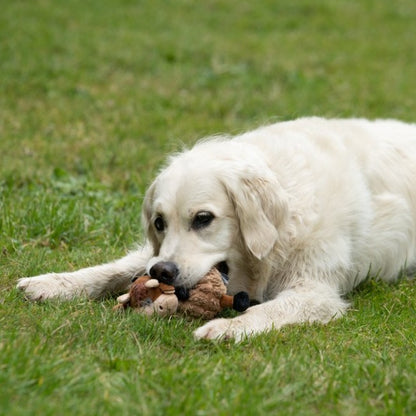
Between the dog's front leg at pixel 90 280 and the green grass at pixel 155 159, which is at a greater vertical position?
the green grass at pixel 155 159

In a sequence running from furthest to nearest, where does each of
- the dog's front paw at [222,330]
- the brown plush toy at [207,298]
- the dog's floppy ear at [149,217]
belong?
the dog's floppy ear at [149,217], the brown plush toy at [207,298], the dog's front paw at [222,330]

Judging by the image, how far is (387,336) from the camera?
14.1 feet

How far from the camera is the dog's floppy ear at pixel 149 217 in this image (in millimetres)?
4914

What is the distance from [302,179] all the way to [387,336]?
3.85 ft

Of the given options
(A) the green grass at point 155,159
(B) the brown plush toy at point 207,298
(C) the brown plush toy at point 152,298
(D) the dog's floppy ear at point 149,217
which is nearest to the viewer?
(A) the green grass at point 155,159

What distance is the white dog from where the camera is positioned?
455 cm

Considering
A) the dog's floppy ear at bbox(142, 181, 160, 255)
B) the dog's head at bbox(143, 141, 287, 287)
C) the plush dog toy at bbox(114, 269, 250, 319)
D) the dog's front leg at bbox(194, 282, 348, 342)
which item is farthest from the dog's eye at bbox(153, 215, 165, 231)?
the dog's front leg at bbox(194, 282, 348, 342)

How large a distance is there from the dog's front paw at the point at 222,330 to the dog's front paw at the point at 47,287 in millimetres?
970

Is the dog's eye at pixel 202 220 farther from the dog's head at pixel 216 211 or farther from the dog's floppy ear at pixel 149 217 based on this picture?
the dog's floppy ear at pixel 149 217

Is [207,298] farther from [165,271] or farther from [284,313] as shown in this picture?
[284,313]

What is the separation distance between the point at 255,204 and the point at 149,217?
0.73 meters

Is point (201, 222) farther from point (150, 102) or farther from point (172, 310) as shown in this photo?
point (150, 102)

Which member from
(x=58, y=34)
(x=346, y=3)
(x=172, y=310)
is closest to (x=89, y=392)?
(x=172, y=310)

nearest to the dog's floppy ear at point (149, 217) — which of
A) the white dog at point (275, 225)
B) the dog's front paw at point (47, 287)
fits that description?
the white dog at point (275, 225)
